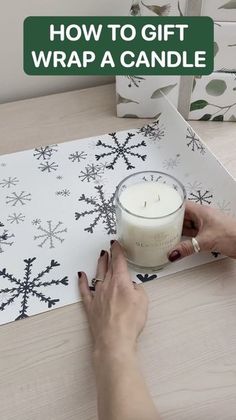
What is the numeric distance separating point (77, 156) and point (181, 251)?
313mm

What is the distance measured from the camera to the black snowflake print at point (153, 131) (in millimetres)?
876

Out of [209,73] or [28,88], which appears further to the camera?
[28,88]

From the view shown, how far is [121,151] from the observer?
0.85m

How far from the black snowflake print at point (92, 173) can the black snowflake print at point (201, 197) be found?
6.6 inches

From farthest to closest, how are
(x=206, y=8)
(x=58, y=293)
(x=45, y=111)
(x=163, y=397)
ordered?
(x=45, y=111)
(x=206, y=8)
(x=58, y=293)
(x=163, y=397)

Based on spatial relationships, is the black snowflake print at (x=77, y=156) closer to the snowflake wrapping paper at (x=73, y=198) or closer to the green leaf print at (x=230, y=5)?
the snowflake wrapping paper at (x=73, y=198)

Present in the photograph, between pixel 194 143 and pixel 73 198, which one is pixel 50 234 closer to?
pixel 73 198

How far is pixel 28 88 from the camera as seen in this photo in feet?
3.25

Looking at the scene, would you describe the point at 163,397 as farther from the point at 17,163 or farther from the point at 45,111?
the point at 45,111

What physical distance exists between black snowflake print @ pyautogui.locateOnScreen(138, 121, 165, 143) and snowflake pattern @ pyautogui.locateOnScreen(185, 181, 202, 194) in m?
0.14

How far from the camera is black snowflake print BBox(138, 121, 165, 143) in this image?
2.88 feet

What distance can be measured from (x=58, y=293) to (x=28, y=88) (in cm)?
54

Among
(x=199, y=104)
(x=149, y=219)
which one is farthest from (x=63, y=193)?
(x=199, y=104)

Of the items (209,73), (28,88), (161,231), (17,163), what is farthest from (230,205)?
(28,88)
